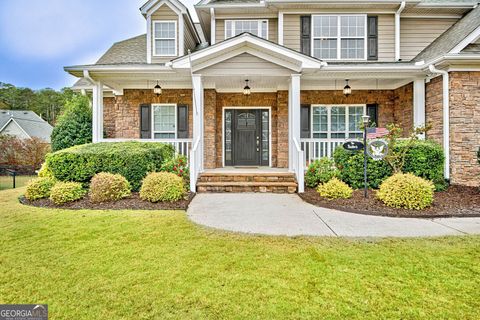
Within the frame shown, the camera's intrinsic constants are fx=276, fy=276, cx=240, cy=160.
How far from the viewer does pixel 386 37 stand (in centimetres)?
→ 1016

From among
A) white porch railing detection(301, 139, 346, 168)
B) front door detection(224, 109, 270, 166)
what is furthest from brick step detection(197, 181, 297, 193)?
front door detection(224, 109, 270, 166)

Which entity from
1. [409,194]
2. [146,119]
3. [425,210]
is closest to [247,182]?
[409,194]

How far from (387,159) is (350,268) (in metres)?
4.87

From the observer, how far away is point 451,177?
7996 millimetres

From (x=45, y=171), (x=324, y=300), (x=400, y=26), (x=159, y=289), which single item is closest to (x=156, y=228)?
(x=159, y=289)

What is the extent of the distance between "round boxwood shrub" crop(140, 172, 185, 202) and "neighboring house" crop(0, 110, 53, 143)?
25569 mm

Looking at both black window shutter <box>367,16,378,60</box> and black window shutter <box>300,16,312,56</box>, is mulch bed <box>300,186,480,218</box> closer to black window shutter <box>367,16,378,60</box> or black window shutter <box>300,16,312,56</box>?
black window shutter <box>367,16,378,60</box>

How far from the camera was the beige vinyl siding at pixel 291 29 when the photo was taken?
33.4 feet

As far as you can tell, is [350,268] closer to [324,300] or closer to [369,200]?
[324,300]

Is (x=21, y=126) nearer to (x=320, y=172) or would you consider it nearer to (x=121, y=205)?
(x=121, y=205)

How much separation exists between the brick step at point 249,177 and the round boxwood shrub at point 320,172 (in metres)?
0.50

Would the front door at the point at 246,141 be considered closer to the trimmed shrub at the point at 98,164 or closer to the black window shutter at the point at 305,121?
the black window shutter at the point at 305,121

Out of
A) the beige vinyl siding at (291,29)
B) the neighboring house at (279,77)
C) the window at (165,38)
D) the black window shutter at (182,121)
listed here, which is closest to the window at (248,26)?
the neighboring house at (279,77)

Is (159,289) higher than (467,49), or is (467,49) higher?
(467,49)
